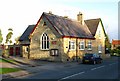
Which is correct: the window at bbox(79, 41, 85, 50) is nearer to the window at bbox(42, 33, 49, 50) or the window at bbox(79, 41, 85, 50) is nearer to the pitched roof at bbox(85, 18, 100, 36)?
the pitched roof at bbox(85, 18, 100, 36)

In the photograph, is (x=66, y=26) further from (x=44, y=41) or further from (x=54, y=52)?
(x=54, y=52)

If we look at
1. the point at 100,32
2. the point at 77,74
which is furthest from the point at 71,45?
the point at 77,74

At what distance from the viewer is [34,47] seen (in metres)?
40.7

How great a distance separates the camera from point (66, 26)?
41.6 meters

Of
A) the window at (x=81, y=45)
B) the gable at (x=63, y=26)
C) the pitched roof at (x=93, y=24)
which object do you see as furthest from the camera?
the pitched roof at (x=93, y=24)

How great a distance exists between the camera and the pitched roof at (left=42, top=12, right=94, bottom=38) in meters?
38.5

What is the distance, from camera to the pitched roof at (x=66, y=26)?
38.5 m

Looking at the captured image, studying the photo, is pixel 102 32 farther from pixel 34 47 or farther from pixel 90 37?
pixel 34 47

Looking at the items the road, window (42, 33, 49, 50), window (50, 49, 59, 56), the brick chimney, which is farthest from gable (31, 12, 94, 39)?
the road

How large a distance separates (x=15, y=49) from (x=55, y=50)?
1459 cm

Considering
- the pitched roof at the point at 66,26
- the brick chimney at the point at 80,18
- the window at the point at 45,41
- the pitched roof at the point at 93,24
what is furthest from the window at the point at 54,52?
the brick chimney at the point at 80,18

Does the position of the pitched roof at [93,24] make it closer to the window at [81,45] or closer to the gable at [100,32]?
the gable at [100,32]

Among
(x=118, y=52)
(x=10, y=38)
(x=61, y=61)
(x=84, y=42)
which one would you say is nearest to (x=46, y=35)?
(x=61, y=61)

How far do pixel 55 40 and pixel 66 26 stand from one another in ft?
15.1
